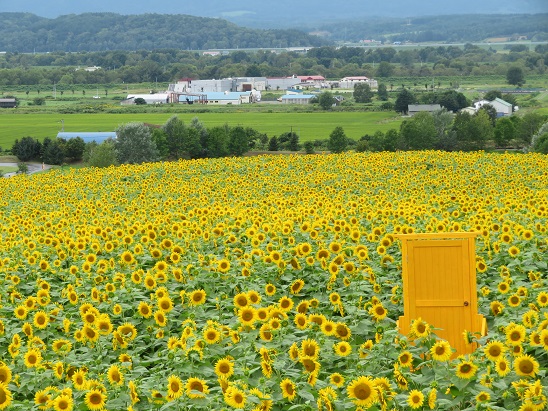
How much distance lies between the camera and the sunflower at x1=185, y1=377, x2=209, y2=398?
283 inches

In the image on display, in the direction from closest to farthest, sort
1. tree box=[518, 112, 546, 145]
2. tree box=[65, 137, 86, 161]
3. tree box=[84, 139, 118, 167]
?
tree box=[84, 139, 118, 167] → tree box=[518, 112, 546, 145] → tree box=[65, 137, 86, 161]

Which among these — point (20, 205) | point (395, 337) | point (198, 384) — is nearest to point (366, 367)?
point (395, 337)

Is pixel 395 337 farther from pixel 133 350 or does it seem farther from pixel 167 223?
pixel 167 223

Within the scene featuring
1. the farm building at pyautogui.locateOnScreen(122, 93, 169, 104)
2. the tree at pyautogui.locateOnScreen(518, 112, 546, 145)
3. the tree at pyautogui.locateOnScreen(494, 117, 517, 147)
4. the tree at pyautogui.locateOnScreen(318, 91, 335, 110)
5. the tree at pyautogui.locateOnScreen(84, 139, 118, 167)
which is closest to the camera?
the tree at pyautogui.locateOnScreen(84, 139, 118, 167)

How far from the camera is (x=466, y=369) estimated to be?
24.3ft

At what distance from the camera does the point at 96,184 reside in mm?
26969

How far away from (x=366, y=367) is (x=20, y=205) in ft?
51.1

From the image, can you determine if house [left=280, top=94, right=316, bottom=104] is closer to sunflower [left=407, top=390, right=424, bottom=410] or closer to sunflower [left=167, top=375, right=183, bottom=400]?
sunflower [left=167, top=375, right=183, bottom=400]

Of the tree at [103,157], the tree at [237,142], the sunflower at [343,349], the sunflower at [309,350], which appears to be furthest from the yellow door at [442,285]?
the tree at [237,142]

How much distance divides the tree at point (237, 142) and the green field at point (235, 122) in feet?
73.2

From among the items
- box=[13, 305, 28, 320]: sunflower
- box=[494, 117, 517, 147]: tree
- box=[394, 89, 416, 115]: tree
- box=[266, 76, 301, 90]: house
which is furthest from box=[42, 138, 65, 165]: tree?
box=[266, 76, 301, 90]: house

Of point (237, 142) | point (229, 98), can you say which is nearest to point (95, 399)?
point (237, 142)

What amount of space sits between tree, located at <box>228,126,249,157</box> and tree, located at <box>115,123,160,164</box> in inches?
266

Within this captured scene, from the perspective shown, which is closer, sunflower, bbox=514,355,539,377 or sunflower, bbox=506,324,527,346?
sunflower, bbox=514,355,539,377
